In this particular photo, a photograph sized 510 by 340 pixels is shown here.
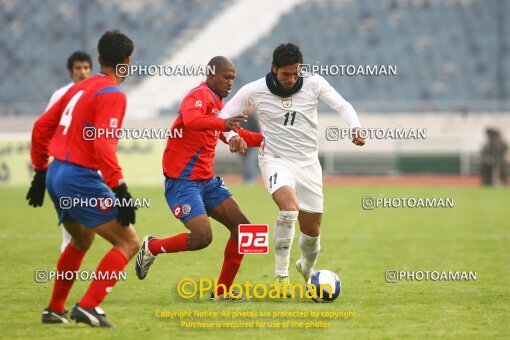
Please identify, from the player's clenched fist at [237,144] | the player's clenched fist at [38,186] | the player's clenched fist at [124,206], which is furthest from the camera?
the player's clenched fist at [237,144]

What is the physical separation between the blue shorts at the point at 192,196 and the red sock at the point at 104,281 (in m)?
1.60

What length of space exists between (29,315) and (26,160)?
19.0 metres

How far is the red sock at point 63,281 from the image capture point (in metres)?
7.73

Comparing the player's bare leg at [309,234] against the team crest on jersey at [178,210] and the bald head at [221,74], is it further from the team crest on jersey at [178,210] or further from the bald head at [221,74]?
the bald head at [221,74]

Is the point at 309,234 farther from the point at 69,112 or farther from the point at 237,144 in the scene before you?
the point at 69,112

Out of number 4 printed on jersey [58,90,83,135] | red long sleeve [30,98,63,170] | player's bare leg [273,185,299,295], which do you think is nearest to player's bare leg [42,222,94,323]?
red long sleeve [30,98,63,170]

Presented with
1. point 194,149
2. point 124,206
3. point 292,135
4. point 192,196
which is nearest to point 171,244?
point 192,196

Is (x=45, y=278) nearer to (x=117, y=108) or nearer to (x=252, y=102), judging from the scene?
(x=252, y=102)

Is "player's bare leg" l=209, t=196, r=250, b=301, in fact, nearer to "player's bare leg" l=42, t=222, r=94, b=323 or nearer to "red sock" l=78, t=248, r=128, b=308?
"player's bare leg" l=42, t=222, r=94, b=323

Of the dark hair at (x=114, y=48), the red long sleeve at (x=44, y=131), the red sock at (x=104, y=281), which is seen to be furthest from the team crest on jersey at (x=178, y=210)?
the dark hair at (x=114, y=48)

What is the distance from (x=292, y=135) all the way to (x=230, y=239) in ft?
3.90

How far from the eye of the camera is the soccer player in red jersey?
8.94 m

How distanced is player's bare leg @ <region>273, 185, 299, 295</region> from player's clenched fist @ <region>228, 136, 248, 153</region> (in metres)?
0.69

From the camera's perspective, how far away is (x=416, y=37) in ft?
123
